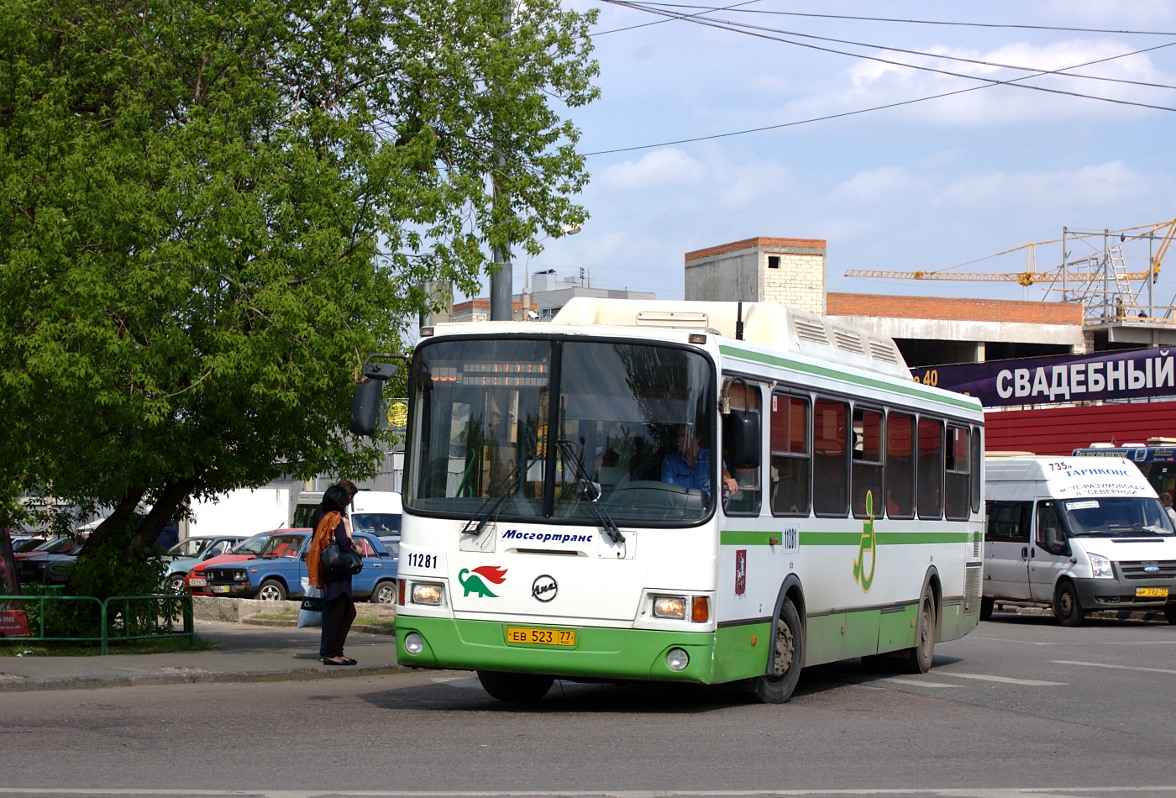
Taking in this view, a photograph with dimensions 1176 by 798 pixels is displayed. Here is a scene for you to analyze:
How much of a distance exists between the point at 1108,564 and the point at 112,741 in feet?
62.1

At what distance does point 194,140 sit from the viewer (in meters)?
15.4

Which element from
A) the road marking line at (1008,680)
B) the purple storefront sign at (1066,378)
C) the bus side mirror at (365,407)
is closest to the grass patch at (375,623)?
the road marking line at (1008,680)

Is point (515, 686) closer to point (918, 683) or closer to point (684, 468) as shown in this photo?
point (684, 468)

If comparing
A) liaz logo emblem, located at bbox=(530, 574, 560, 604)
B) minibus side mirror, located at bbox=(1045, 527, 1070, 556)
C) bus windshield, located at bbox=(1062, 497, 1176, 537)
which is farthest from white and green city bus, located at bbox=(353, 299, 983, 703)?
bus windshield, located at bbox=(1062, 497, 1176, 537)

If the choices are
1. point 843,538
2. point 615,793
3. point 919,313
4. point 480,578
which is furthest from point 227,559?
point 919,313

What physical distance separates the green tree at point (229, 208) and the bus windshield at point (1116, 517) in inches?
476

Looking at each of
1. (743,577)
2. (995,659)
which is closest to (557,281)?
(995,659)

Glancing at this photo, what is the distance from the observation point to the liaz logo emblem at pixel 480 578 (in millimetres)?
11266

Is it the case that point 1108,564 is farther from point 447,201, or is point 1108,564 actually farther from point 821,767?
point 821,767

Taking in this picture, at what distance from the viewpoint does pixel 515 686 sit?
12.6m

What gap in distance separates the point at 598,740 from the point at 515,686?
2.57 meters

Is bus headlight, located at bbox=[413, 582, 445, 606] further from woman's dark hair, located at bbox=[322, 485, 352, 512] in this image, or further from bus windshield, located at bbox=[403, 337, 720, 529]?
woman's dark hair, located at bbox=[322, 485, 352, 512]

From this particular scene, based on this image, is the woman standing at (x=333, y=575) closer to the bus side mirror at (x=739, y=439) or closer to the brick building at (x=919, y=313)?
the bus side mirror at (x=739, y=439)

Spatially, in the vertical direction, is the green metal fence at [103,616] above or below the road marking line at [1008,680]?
above
